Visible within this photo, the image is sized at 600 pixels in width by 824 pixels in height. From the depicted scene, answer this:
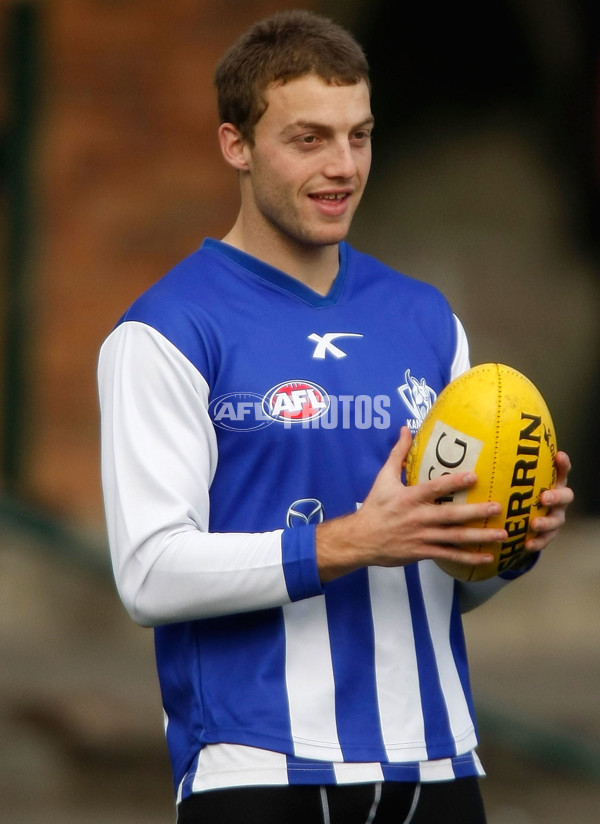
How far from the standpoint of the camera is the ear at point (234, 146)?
9.32 ft

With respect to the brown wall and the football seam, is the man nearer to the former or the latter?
the football seam

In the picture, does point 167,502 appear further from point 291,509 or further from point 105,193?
point 105,193

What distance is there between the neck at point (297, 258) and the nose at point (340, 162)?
7.4 inches

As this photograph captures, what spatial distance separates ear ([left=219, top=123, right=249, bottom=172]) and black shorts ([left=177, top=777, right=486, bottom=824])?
45.8 inches

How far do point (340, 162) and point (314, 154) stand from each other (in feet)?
0.18

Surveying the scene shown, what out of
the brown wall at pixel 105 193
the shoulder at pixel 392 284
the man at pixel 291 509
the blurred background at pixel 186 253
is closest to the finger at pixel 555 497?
the man at pixel 291 509

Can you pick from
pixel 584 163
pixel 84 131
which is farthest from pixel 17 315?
pixel 584 163

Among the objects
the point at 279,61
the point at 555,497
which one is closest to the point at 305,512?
the point at 555,497

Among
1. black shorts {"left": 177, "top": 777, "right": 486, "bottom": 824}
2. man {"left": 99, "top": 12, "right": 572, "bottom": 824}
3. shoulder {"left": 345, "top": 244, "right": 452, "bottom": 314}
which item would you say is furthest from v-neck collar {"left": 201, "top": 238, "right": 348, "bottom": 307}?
black shorts {"left": 177, "top": 777, "right": 486, "bottom": 824}

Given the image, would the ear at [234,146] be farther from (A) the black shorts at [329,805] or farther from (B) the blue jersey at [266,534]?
(A) the black shorts at [329,805]

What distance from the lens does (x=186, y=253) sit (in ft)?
21.0

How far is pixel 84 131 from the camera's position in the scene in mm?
6383

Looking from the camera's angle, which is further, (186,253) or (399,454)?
(186,253)

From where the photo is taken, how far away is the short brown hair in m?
Result: 2.72
